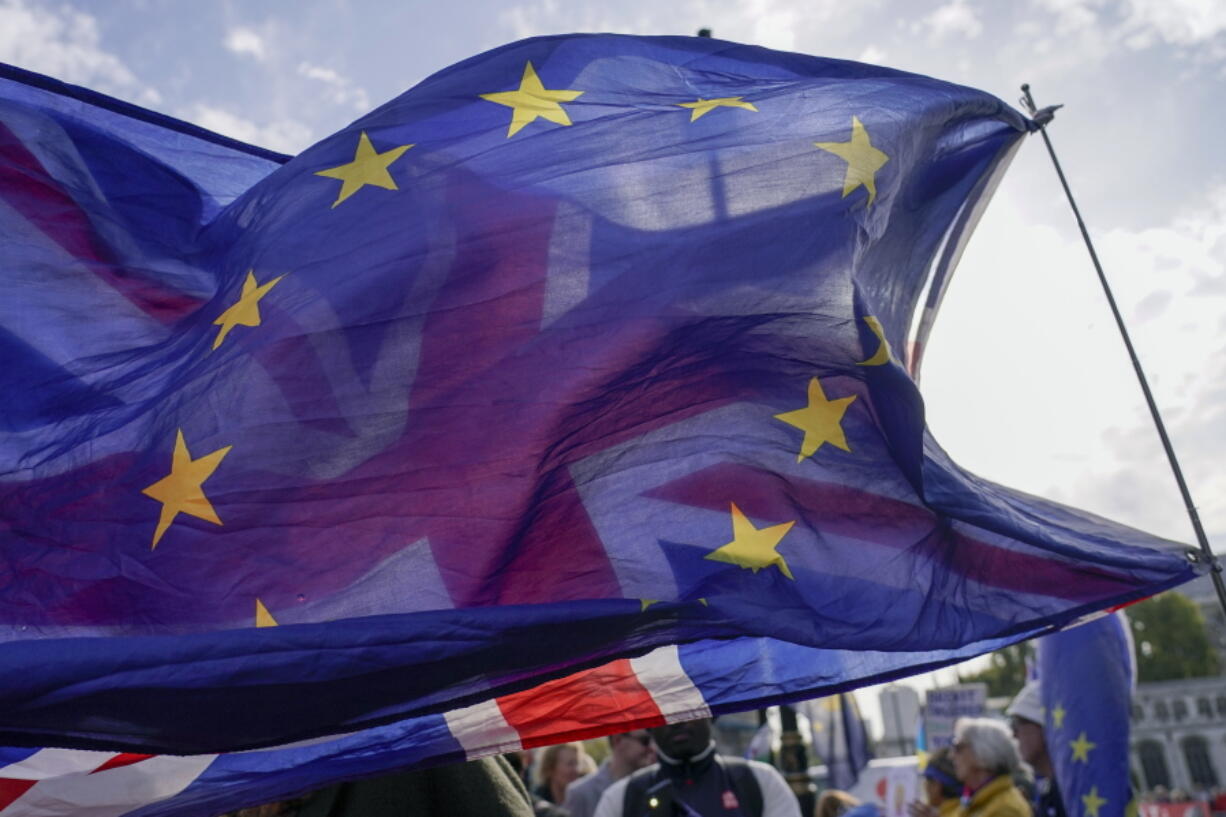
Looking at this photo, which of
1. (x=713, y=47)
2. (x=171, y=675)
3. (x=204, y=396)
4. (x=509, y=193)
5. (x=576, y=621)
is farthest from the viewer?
(x=713, y=47)

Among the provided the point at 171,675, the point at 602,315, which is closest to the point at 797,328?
the point at 602,315

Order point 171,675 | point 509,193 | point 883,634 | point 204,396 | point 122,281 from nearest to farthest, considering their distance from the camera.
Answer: point 171,675 < point 883,634 < point 204,396 < point 509,193 < point 122,281

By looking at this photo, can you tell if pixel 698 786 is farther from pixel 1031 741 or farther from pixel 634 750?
pixel 1031 741

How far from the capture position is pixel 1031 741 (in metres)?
6.70

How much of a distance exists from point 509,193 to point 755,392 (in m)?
0.93

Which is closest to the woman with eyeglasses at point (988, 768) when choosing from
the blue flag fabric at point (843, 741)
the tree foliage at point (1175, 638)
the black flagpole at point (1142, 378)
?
the black flagpole at point (1142, 378)

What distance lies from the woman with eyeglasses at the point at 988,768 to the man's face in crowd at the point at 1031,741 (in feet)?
3.52

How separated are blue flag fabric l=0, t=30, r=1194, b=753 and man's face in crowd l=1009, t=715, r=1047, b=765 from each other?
4.25 m

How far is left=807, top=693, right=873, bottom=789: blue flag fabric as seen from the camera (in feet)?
41.8

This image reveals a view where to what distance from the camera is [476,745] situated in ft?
9.46

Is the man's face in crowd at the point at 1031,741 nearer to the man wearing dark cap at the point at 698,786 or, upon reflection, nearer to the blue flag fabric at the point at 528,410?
the man wearing dark cap at the point at 698,786

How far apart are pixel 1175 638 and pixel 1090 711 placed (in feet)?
234

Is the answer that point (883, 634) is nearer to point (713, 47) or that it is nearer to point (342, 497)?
point (342, 497)

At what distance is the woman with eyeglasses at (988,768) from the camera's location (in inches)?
216
